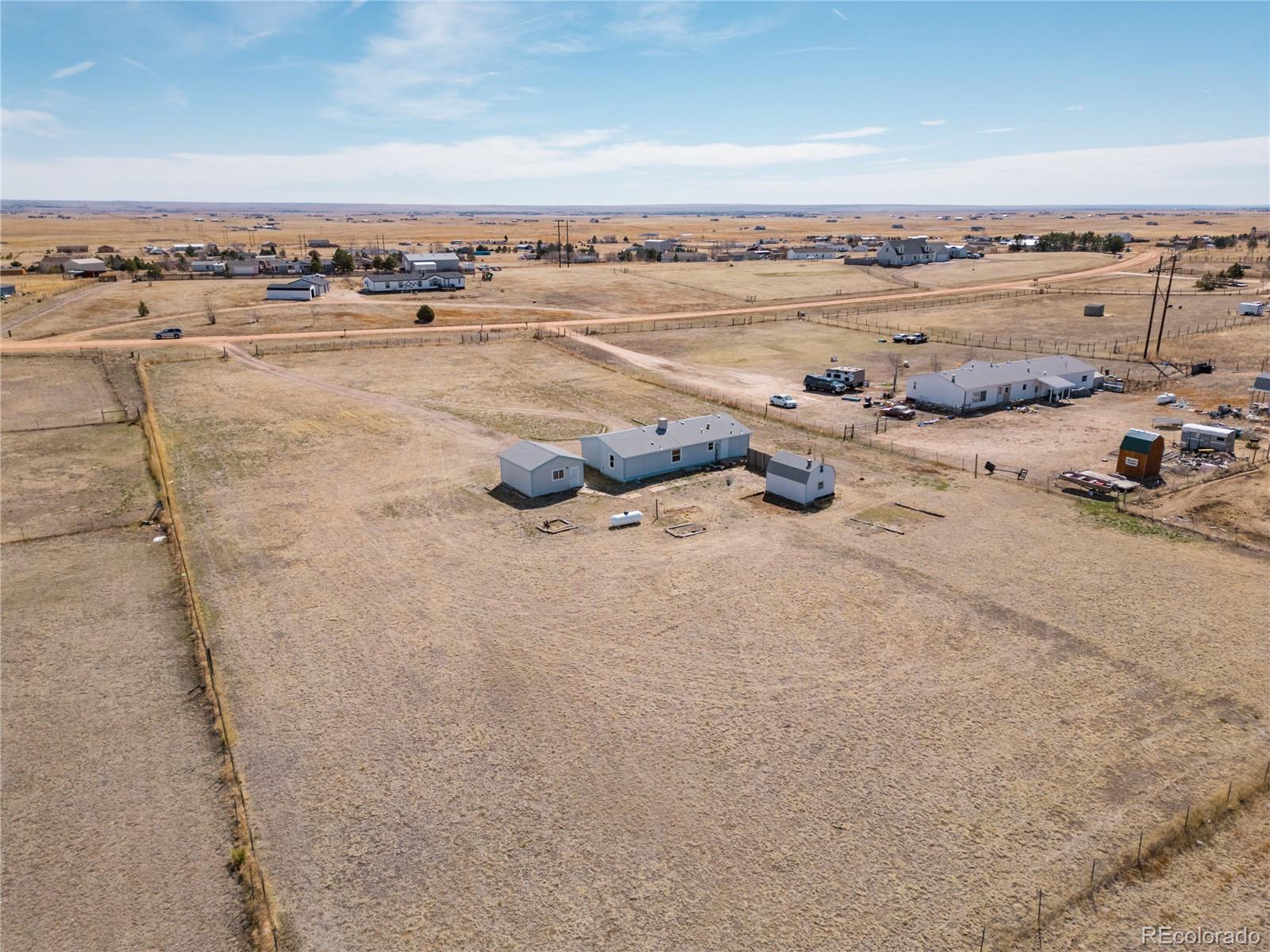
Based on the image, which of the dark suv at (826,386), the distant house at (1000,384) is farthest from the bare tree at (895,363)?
the distant house at (1000,384)

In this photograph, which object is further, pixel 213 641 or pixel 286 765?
pixel 213 641

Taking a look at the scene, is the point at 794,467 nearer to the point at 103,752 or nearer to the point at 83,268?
the point at 103,752

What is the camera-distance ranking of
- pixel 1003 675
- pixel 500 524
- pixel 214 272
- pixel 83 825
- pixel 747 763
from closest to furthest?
pixel 83 825
pixel 747 763
pixel 1003 675
pixel 500 524
pixel 214 272

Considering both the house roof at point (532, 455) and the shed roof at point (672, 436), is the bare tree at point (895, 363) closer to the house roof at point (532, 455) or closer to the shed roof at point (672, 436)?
the shed roof at point (672, 436)

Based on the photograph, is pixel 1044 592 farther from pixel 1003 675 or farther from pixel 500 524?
pixel 500 524

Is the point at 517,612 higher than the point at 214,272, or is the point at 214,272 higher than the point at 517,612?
the point at 214,272

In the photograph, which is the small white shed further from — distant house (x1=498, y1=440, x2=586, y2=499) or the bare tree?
the bare tree

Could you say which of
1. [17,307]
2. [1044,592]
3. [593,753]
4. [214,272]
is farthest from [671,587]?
[214,272]
